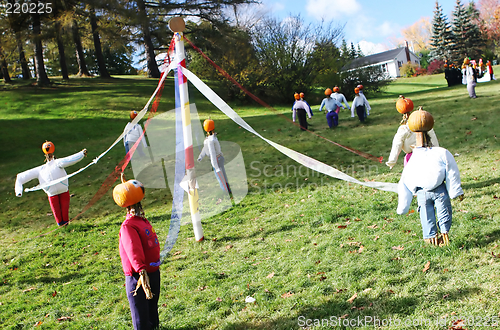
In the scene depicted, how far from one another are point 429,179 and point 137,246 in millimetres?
3199

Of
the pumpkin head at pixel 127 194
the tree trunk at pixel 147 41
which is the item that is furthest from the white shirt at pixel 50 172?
the tree trunk at pixel 147 41

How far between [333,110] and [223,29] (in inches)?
687

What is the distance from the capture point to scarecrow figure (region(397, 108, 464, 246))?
13.3ft

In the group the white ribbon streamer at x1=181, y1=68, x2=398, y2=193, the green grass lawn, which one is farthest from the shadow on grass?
the white ribbon streamer at x1=181, y1=68, x2=398, y2=193

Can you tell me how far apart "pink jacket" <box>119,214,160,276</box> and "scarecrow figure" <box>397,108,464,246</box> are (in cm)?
292

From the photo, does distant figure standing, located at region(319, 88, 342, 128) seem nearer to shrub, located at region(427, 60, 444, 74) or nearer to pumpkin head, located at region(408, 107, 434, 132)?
pumpkin head, located at region(408, 107, 434, 132)

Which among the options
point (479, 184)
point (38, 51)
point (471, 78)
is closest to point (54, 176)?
point (479, 184)

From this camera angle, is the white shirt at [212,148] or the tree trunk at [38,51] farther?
the tree trunk at [38,51]

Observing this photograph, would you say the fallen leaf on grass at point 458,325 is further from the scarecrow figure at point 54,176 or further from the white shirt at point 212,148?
the scarecrow figure at point 54,176

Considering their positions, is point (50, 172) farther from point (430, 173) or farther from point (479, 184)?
point (479, 184)

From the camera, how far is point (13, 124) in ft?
64.3

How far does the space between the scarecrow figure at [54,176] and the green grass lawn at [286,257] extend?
0.46 meters

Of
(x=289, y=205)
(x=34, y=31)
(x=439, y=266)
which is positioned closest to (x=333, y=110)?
(x=289, y=205)

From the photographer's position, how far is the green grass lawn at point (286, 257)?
12.5 feet
